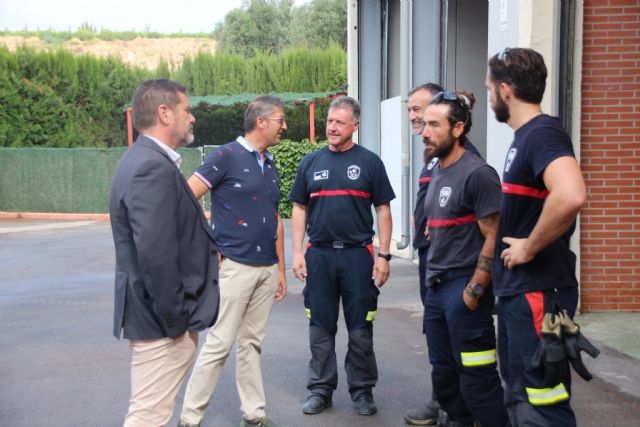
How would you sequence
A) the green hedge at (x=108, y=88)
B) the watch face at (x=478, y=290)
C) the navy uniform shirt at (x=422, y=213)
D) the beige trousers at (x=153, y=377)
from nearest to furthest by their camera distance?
the beige trousers at (x=153, y=377) → the watch face at (x=478, y=290) → the navy uniform shirt at (x=422, y=213) → the green hedge at (x=108, y=88)

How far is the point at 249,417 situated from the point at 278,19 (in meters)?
60.3

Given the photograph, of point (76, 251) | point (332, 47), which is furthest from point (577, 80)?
point (332, 47)

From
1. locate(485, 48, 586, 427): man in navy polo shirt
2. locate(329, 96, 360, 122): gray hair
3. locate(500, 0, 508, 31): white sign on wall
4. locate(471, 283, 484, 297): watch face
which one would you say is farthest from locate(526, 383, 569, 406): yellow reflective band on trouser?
locate(500, 0, 508, 31): white sign on wall

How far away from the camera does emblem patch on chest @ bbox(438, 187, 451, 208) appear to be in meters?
Answer: 4.46

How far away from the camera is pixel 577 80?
809 centimetres

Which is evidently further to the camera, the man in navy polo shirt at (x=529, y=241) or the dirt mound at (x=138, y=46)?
the dirt mound at (x=138, y=46)

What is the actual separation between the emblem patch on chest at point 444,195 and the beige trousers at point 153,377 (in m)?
1.63

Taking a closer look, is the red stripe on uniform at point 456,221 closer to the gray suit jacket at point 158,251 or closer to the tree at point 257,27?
the gray suit jacket at point 158,251

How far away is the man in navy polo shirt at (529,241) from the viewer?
137 inches

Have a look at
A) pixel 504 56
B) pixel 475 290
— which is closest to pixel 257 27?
pixel 475 290

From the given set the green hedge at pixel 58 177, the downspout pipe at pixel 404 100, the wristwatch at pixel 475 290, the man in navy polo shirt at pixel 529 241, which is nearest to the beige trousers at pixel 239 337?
the wristwatch at pixel 475 290

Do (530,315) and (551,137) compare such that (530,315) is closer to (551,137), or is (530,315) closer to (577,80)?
(551,137)

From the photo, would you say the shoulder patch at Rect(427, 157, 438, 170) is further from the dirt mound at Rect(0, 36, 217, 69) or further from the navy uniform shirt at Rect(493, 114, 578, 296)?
the dirt mound at Rect(0, 36, 217, 69)

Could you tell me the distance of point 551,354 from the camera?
3443 millimetres
